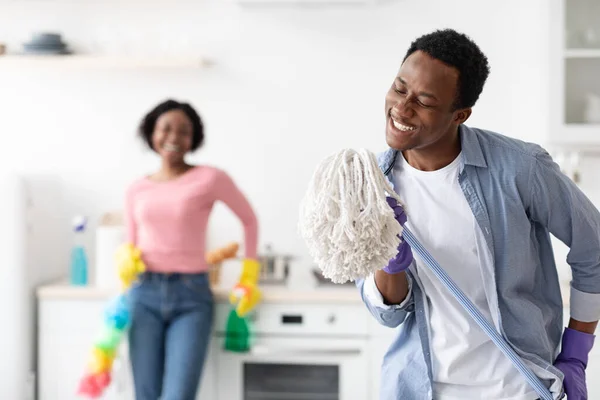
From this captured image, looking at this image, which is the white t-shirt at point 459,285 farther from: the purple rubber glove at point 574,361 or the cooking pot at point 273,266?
the cooking pot at point 273,266

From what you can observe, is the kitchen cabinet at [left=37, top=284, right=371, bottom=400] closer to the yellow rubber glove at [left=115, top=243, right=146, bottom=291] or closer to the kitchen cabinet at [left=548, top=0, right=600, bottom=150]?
the yellow rubber glove at [left=115, top=243, right=146, bottom=291]

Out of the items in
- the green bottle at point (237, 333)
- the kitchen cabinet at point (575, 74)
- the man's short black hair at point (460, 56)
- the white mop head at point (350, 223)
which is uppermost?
the kitchen cabinet at point (575, 74)

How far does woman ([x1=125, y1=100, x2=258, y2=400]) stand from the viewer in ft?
8.75

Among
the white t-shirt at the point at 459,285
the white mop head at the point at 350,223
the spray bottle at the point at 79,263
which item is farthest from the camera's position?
the spray bottle at the point at 79,263

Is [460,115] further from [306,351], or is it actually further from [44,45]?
[44,45]

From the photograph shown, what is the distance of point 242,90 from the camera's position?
3.30 m

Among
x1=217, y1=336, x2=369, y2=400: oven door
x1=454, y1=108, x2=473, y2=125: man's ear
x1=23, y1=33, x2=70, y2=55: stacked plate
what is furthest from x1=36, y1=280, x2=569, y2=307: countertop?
x1=454, y1=108, x2=473, y2=125: man's ear

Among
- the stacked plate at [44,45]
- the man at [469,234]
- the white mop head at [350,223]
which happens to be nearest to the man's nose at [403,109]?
the man at [469,234]

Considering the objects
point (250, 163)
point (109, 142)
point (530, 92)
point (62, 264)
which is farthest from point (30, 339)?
point (530, 92)

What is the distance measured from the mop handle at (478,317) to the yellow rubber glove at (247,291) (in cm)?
145

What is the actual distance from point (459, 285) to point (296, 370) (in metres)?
1.53

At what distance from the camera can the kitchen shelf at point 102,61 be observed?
311 cm

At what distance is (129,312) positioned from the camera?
8.86ft

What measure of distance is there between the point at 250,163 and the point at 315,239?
212 cm
